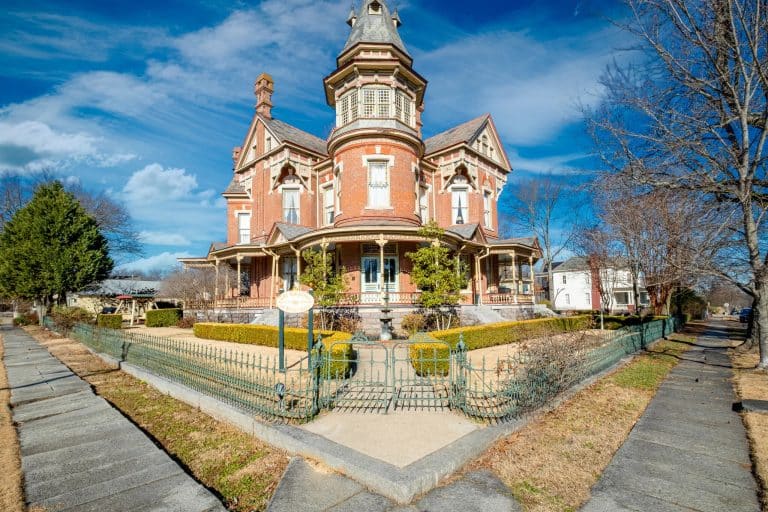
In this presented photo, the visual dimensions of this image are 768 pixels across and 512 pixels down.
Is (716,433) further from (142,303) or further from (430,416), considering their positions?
(142,303)

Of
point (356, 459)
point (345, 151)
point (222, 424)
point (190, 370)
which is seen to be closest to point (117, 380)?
point (190, 370)

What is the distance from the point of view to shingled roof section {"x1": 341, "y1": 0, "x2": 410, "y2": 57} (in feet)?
72.3

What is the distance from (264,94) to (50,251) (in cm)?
1802

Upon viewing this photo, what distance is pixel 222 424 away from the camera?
6316 mm

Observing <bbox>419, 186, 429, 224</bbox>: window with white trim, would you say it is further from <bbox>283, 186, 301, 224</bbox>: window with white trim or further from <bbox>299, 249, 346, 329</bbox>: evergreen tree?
<bbox>299, 249, 346, 329</bbox>: evergreen tree

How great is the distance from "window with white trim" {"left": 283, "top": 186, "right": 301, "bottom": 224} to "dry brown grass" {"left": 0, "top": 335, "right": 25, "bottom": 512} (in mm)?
17469

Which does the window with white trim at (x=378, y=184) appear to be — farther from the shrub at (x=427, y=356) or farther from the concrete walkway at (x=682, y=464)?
the concrete walkway at (x=682, y=464)

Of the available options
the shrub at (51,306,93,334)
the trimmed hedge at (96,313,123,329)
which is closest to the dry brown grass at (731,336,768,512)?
the shrub at (51,306,93,334)

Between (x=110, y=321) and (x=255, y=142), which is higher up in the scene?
(x=255, y=142)

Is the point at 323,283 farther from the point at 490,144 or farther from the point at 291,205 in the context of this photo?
the point at 490,144

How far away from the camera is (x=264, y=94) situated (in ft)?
92.0

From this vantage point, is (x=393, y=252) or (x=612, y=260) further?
(x=612, y=260)

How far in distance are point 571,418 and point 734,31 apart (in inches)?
413

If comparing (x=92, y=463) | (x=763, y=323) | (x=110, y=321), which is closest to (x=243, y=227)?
(x=110, y=321)
